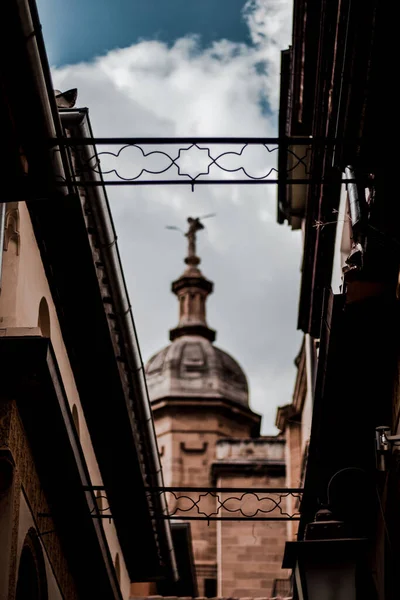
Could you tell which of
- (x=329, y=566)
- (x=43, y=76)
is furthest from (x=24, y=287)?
(x=329, y=566)

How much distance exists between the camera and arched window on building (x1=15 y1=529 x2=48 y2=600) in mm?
12906

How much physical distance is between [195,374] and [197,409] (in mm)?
1895

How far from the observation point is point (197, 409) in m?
46.6

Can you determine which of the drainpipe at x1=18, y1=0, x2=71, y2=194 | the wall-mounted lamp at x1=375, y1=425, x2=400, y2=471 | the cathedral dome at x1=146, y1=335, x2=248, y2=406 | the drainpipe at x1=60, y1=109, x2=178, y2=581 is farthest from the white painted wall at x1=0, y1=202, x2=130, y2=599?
the cathedral dome at x1=146, y1=335, x2=248, y2=406

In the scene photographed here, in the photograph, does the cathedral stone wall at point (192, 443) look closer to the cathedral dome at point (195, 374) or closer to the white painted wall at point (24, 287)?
the cathedral dome at point (195, 374)

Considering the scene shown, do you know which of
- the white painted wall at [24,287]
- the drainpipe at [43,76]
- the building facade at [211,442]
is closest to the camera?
the drainpipe at [43,76]

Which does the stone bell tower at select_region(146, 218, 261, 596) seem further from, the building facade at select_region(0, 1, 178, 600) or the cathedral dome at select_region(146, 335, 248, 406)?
the building facade at select_region(0, 1, 178, 600)

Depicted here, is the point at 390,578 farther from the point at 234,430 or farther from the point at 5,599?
the point at 234,430

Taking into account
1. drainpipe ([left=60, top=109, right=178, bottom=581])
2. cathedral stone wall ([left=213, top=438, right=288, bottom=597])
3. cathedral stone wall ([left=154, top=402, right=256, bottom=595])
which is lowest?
drainpipe ([left=60, top=109, right=178, bottom=581])

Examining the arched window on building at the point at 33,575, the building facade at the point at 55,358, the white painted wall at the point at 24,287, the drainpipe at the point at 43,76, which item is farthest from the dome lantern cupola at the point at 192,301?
the drainpipe at the point at 43,76

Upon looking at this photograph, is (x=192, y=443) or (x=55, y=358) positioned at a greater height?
(x=192, y=443)

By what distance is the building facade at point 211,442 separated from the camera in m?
39.7

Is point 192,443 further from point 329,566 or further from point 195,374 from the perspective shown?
point 329,566

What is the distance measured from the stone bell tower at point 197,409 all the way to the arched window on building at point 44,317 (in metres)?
28.8
